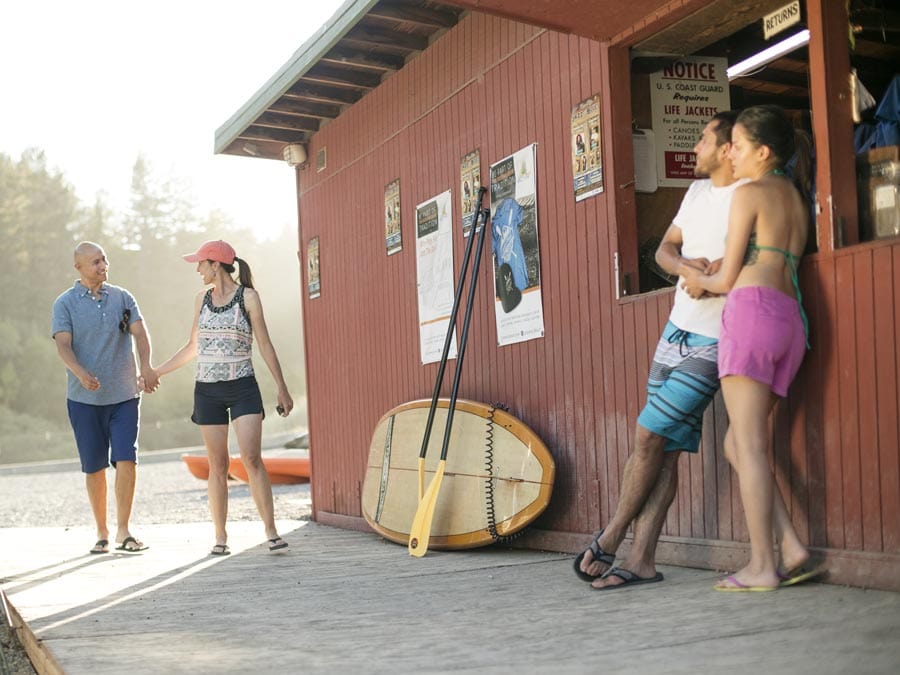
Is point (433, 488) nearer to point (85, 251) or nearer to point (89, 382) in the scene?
point (89, 382)

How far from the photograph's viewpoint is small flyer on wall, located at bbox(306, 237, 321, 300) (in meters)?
9.61

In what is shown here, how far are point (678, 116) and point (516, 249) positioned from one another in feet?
3.88

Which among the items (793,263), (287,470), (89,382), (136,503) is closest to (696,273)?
(793,263)

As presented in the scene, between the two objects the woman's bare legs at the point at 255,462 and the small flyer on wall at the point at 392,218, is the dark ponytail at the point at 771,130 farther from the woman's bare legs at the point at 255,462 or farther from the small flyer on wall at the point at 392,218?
the small flyer on wall at the point at 392,218

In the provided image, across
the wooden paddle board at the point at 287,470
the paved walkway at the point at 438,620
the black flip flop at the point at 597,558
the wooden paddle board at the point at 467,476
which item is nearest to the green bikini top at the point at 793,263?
the paved walkway at the point at 438,620

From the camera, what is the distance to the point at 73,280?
64.6 m

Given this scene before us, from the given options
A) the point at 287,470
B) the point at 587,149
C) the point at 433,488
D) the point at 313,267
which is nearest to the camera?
the point at 587,149

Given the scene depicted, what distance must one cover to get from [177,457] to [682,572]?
25.3m

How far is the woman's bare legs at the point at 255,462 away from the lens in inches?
256

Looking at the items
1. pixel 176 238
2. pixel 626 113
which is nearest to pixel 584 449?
pixel 626 113

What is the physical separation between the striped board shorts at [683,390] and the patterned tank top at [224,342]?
9.83 feet

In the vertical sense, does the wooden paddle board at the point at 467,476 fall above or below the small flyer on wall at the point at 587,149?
below

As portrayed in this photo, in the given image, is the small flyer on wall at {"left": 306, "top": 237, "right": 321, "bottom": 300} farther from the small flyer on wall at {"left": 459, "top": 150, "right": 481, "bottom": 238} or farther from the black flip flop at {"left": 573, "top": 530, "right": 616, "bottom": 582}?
the black flip flop at {"left": 573, "top": 530, "right": 616, "bottom": 582}

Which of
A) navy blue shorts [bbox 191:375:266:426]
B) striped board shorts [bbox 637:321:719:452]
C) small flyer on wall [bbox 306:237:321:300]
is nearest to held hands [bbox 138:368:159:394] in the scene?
navy blue shorts [bbox 191:375:266:426]
